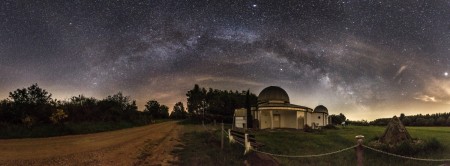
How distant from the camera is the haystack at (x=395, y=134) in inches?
663

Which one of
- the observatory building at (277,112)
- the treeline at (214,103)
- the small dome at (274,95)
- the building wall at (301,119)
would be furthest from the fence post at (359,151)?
the treeline at (214,103)

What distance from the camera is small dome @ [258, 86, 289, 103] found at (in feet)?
149

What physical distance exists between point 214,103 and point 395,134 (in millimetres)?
67014

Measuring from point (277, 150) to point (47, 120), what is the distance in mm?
24290

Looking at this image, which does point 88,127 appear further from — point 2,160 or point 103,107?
point 2,160

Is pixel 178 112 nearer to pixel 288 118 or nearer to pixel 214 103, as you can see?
pixel 214 103

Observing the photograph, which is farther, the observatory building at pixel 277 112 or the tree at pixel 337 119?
the tree at pixel 337 119

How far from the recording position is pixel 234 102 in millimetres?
79312

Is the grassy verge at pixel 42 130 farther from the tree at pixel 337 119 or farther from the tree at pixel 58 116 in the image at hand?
the tree at pixel 337 119

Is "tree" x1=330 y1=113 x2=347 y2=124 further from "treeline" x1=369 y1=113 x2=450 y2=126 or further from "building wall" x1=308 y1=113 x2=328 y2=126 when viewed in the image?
"building wall" x1=308 y1=113 x2=328 y2=126

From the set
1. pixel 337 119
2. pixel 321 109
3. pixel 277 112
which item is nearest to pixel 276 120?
pixel 277 112

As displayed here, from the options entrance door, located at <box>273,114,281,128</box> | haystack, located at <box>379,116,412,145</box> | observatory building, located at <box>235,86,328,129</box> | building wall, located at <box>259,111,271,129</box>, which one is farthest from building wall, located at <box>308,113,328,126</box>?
haystack, located at <box>379,116,412,145</box>

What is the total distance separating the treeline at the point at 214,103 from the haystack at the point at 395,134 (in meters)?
45.7

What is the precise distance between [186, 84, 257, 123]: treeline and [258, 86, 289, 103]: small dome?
1648cm
